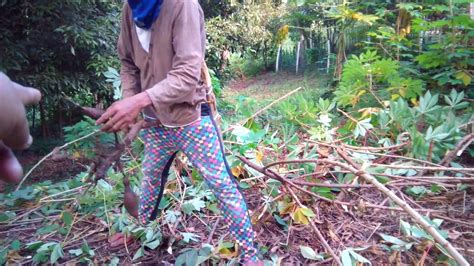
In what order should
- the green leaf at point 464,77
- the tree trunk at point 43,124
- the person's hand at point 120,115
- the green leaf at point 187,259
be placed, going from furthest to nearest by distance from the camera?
1. the tree trunk at point 43,124
2. the green leaf at point 464,77
3. the green leaf at point 187,259
4. the person's hand at point 120,115

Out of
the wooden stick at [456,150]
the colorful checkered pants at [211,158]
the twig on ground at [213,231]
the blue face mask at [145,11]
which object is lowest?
the twig on ground at [213,231]

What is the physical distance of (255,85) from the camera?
10773 millimetres

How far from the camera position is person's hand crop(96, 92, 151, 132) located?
154 cm

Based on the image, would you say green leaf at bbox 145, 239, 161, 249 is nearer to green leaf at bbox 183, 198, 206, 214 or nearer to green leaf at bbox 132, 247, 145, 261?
green leaf at bbox 132, 247, 145, 261

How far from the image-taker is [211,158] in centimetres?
187

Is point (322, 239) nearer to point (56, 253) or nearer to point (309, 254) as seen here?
point (309, 254)

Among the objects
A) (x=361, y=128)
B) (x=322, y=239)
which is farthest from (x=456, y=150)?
(x=322, y=239)

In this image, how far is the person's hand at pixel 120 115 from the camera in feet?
5.05

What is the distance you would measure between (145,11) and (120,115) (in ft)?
1.52

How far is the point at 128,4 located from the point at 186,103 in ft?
1.65

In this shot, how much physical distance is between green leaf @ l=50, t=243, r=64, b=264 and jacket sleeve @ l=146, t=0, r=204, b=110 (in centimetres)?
110

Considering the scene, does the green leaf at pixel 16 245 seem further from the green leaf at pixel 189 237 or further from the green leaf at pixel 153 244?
the green leaf at pixel 189 237

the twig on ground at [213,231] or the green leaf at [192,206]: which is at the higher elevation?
the green leaf at [192,206]

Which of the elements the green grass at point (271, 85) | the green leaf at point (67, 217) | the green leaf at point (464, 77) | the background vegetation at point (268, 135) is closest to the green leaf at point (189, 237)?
the background vegetation at point (268, 135)
